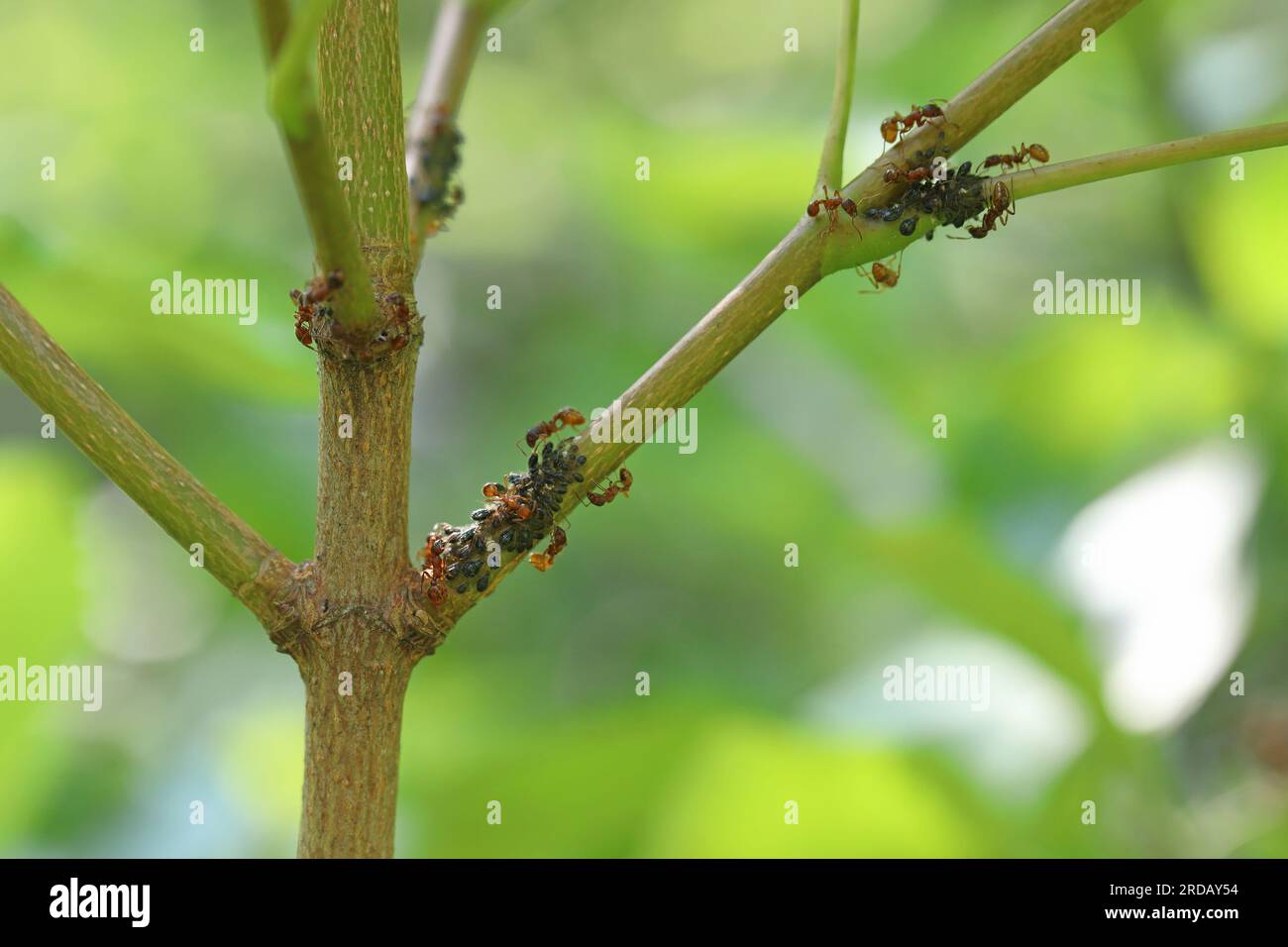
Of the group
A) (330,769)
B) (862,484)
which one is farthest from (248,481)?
(330,769)

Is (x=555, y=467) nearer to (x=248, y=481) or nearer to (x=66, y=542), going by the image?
(x=66, y=542)

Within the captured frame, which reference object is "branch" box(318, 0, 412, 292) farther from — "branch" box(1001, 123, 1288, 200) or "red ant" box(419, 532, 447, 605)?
"branch" box(1001, 123, 1288, 200)

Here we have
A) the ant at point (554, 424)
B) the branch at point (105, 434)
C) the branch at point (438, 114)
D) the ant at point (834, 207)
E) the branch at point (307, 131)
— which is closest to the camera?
the branch at point (307, 131)
